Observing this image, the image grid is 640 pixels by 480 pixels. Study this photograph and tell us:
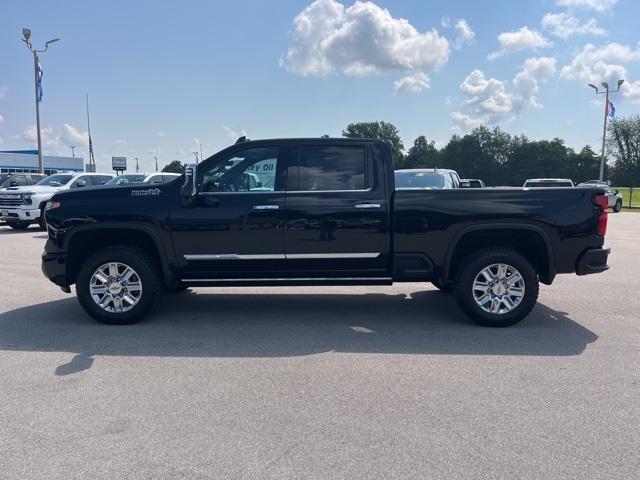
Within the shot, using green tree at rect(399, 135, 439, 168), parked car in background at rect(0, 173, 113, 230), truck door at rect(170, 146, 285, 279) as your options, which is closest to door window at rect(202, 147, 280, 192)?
truck door at rect(170, 146, 285, 279)

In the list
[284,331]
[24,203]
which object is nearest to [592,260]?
Answer: [284,331]

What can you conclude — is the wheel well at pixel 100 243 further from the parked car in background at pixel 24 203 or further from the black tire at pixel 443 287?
the parked car in background at pixel 24 203

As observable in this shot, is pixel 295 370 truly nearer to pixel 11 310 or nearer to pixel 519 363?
pixel 519 363

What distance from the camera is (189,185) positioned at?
534cm

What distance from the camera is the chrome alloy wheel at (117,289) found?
552 centimetres

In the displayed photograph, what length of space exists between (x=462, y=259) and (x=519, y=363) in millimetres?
1553

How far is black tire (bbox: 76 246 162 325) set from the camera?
5461 millimetres

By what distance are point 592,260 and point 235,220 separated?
12.7 feet

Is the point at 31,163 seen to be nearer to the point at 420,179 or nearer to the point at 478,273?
the point at 420,179

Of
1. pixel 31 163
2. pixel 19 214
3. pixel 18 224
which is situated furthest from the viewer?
pixel 31 163

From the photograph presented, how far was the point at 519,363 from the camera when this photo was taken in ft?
14.5

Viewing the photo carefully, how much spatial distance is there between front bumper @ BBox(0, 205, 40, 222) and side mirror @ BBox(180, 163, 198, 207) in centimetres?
1289

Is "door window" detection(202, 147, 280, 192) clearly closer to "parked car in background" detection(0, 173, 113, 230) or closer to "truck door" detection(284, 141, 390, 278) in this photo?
"truck door" detection(284, 141, 390, 278)

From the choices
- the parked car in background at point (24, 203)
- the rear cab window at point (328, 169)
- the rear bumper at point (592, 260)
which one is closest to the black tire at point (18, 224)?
the parked car in background at point (24, 203)
